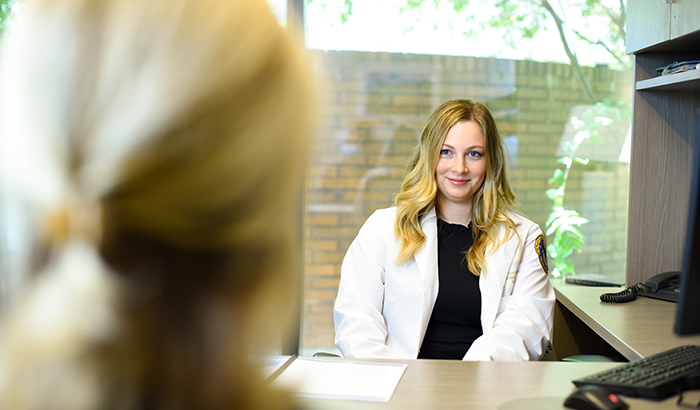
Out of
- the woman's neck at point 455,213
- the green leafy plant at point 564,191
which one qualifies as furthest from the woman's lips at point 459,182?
the green leafy plant at point 564,191

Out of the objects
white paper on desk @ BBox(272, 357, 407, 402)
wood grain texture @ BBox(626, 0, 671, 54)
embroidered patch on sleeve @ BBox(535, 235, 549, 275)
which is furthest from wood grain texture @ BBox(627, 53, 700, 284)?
white paper on desk @ BBox(272, 357, 407, 402)

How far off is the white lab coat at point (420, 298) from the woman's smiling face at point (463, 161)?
0.14 metres

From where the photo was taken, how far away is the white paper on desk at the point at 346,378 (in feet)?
4.06

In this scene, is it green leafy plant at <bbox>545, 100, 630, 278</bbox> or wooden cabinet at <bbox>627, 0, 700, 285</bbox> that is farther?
green leafy plant at <bbox>545, 100, 630, 278</bbox>

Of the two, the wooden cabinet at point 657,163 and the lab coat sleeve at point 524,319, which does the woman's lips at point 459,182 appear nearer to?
the lab coat sleeve at point 524,319

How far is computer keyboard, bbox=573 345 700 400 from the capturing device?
1.18 meters

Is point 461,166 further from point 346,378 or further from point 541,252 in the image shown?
point 346,378

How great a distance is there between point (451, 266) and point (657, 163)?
1.12 meters

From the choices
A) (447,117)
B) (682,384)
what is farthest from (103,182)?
(447,117)

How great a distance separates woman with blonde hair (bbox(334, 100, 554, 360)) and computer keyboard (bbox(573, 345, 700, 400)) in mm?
650

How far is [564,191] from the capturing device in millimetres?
3488

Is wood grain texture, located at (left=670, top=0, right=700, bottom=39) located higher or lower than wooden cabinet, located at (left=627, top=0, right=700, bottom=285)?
higher

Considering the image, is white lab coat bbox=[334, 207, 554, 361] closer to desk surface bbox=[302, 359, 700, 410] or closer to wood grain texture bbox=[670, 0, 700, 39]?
desk surface bbox=[302, 359, 700, 410]

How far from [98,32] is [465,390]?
1.09 meters
